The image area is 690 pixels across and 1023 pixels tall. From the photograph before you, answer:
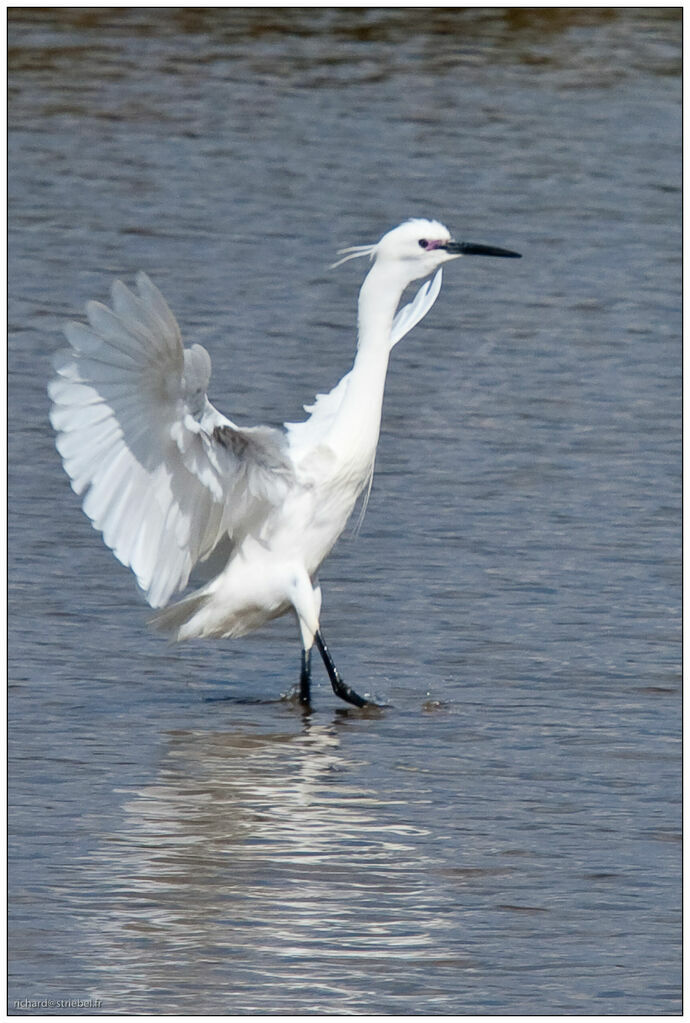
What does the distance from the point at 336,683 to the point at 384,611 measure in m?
0.98

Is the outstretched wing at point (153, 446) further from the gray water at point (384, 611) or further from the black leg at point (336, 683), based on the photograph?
the gray water at point (384, 611)

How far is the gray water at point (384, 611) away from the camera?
221 inches

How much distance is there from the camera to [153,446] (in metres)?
6.91

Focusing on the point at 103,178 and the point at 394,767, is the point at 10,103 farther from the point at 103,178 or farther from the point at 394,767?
the point at 394,767

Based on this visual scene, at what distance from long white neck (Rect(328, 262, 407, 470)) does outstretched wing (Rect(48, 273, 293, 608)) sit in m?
0.31

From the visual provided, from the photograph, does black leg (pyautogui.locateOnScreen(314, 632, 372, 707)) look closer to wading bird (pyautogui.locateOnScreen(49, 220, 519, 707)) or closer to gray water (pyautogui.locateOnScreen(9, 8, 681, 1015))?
wading bird (pyautogui.locateOnScreen(49, 220, 519, 707))

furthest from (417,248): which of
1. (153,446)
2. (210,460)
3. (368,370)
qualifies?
(153,446)

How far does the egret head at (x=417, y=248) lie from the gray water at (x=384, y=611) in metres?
1.45

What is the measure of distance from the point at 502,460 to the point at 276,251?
153 inches

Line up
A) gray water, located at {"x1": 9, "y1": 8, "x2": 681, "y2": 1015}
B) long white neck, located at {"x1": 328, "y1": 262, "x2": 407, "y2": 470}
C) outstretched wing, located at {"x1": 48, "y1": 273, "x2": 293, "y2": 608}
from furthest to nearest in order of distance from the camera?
1. long white neck, located at {"x1": 328, "y1": 262, "x2": 407, "y2": 470}
2. outstretched wing, located at {"x1": 48, "y1": 273, "x2": 293, "y2": 608}
3. gray water, located at {"x1": 9, "y1": 8, "x2": 681, "y2": 1015}

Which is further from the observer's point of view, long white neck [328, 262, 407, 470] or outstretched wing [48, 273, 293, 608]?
long white neck [328, 262, 407, 470]

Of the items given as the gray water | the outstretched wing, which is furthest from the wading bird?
the gray water

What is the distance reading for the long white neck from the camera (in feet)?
25.1

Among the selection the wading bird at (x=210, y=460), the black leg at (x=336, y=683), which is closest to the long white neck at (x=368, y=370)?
the wading bird at (x=210, y=460)
